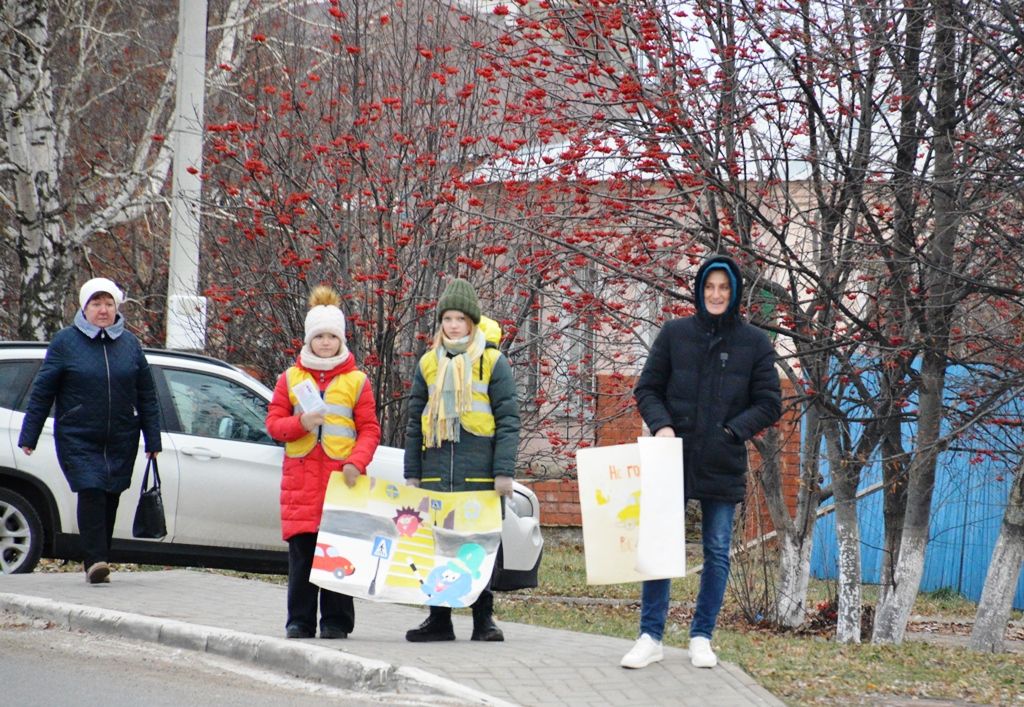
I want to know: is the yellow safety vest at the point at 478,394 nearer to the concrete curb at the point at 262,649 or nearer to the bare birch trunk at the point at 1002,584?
the concrete curb at the point at 262,649

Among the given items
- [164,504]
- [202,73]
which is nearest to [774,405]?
[164,504]

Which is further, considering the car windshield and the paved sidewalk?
the car windshield

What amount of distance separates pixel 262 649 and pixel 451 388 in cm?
Answer: 160

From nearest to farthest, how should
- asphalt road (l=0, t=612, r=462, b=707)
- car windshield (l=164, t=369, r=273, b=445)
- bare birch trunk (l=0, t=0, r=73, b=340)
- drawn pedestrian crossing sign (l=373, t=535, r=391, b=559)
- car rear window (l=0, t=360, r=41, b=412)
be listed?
1. asphalt road (l=0, t=612, r=462, b=707)
2. drawn pedestrian crossing sign (l=373, t=535, r=391, b=559)
3. car rear window (l=0, t=360, r=41, b=412)
4. car windshield (l=164, t=369, r=273, b=445)
5. bare birch trunk (l=0, t=0, r=73, b=340)

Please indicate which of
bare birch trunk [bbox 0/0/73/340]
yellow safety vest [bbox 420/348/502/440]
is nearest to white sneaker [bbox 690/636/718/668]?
yellow safety vest [bbox 420/348/502/440]

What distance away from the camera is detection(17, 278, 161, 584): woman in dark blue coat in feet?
29.4

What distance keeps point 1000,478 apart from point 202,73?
7.99m

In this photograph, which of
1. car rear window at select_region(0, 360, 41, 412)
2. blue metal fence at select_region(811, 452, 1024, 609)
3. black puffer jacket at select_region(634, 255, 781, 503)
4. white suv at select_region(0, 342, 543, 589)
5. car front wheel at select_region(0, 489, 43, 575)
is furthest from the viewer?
blue metal fence at select_region(811, 452, 1024, 609)

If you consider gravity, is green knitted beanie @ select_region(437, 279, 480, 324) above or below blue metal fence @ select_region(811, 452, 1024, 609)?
above

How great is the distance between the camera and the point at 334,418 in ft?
24.1

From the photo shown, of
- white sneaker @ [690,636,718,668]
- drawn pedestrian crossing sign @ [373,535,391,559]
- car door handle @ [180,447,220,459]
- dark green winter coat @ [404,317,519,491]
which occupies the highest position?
dark green winter coat @ [404,317,519,491]

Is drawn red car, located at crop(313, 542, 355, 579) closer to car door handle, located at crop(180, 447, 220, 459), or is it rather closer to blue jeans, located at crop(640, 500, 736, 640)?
blue jeans, located at crop(640, 500, 736, 640)

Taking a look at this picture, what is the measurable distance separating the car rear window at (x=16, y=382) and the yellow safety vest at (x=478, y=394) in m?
4.30

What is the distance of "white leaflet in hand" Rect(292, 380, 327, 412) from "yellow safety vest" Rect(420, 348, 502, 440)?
0.53 meters
